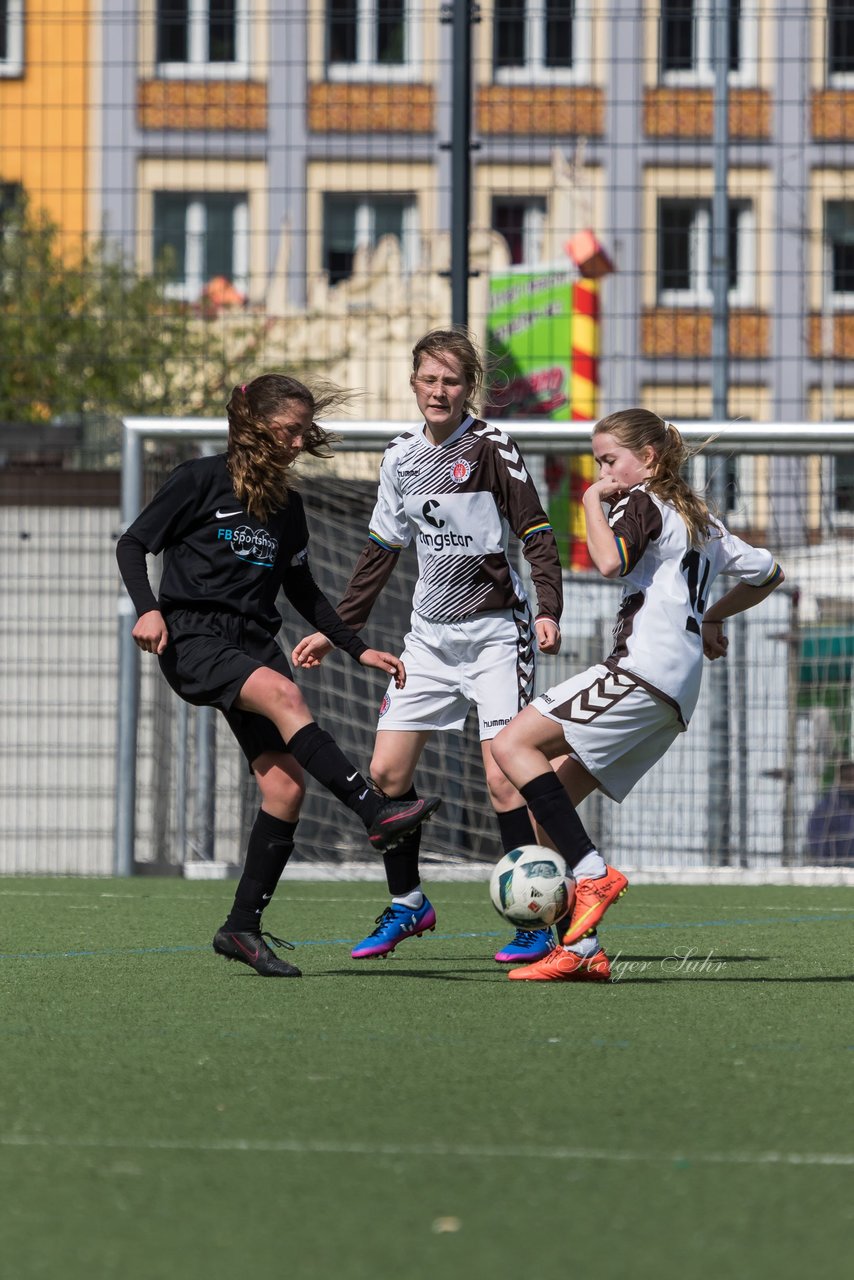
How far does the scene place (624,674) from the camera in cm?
533

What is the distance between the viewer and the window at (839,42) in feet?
36.9

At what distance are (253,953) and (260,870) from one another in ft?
0.72

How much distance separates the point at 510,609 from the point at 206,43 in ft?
34.0

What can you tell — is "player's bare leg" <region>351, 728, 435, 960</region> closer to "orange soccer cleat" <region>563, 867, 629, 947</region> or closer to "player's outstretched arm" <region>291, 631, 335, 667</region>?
"player's outstretched arm" <region>291, 631, 335, 667</region>

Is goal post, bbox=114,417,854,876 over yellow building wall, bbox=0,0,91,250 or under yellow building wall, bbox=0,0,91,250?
under

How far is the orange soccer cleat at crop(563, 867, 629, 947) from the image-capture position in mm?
5205

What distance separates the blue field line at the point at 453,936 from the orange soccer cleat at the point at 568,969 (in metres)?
1.15

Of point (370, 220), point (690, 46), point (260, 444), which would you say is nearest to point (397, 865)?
point (260, 444)

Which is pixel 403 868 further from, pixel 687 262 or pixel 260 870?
pixel 687 262

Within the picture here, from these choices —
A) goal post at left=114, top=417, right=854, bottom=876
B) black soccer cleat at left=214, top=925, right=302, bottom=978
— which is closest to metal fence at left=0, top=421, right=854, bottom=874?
goal post at left=114, top=417, right=854, bottom=876

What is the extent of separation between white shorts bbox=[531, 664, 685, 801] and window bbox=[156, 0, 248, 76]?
304 inches

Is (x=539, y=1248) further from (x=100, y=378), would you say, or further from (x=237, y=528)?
(x=100, y=378)

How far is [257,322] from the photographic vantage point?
2116 centimetres

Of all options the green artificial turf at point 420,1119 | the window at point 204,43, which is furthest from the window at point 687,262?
the green artificial turf at point 420,1119
